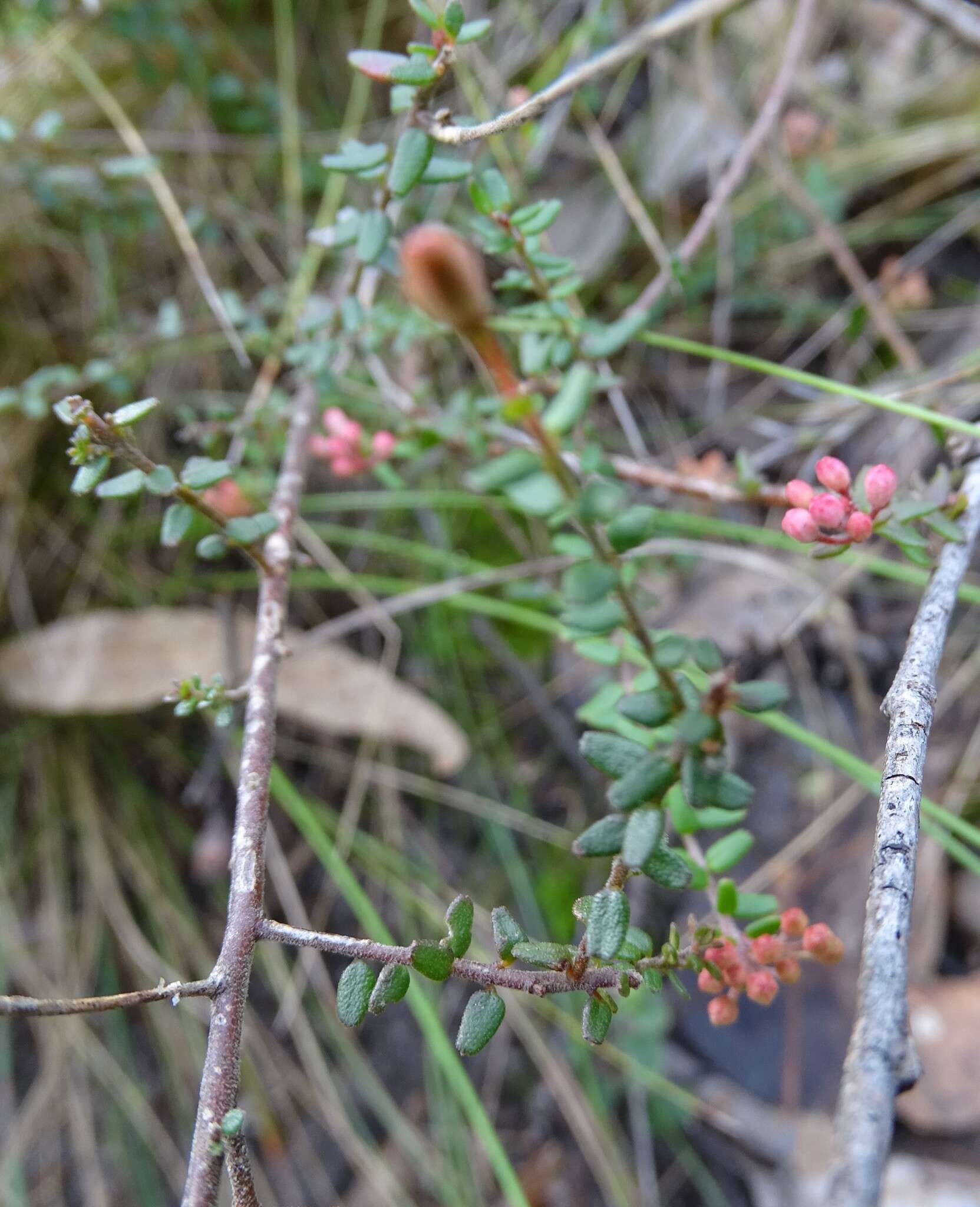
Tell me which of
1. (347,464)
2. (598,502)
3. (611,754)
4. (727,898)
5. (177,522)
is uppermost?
(347,464)

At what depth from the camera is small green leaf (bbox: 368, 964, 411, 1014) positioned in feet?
2.31

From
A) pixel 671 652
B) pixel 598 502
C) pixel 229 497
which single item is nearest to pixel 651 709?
pixel 671 652

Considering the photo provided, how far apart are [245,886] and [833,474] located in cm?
65

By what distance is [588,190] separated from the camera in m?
2.18

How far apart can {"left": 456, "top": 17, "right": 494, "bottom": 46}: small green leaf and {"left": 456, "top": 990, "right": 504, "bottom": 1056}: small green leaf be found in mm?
857

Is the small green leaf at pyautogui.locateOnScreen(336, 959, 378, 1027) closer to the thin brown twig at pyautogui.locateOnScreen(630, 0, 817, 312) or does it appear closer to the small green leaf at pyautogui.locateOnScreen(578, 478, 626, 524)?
the small green leaf at pyautogui.locateOnScreen(578, 478, 626, 524)

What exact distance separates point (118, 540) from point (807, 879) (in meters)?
1.60

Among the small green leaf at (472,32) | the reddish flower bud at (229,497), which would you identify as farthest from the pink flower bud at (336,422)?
the small green leaf at (472,32)

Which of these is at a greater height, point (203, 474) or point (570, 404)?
point (203, 474)

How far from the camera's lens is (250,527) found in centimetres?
97

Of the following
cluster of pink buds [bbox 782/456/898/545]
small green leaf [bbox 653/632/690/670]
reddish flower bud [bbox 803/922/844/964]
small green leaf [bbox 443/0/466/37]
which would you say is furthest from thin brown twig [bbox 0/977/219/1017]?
small green leaf [bbox 443/0/466/37]

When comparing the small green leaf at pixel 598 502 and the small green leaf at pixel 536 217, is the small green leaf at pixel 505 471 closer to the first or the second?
the small green leaf at pixel 598 502

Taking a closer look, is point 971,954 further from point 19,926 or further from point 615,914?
point 19,926

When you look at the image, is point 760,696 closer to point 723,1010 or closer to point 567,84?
point 723,1010
